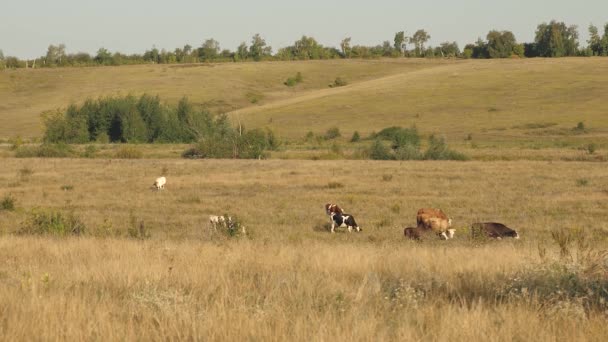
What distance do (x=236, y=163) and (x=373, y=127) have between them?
34687 mm

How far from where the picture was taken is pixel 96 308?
5.39 meters

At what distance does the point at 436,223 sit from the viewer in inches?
647

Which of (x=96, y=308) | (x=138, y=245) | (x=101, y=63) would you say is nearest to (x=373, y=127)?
(x=138, y=245)

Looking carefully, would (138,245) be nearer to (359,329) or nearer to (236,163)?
(359,329)

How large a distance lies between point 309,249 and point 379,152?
1320 inches

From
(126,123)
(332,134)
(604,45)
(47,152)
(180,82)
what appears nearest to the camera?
(47,152)

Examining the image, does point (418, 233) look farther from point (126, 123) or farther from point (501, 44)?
point (501, 44)

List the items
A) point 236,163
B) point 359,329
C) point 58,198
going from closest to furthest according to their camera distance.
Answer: point 359,329 → point 58,198 → point 236,163

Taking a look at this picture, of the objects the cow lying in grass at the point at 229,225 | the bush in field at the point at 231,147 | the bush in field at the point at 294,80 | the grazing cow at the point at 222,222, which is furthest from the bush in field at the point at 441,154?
the bush in field at the point at 294,80

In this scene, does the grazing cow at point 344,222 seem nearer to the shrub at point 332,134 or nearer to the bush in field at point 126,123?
the bush in field at point 126,123

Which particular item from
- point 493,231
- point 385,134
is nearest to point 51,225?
point 493,231

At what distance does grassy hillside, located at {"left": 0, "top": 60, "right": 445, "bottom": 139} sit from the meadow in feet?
135

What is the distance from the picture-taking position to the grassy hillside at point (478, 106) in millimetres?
64025

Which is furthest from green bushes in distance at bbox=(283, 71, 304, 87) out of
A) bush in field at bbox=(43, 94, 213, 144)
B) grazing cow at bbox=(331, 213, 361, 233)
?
grazing cow at bbox=(331, 213, 361, 233)
